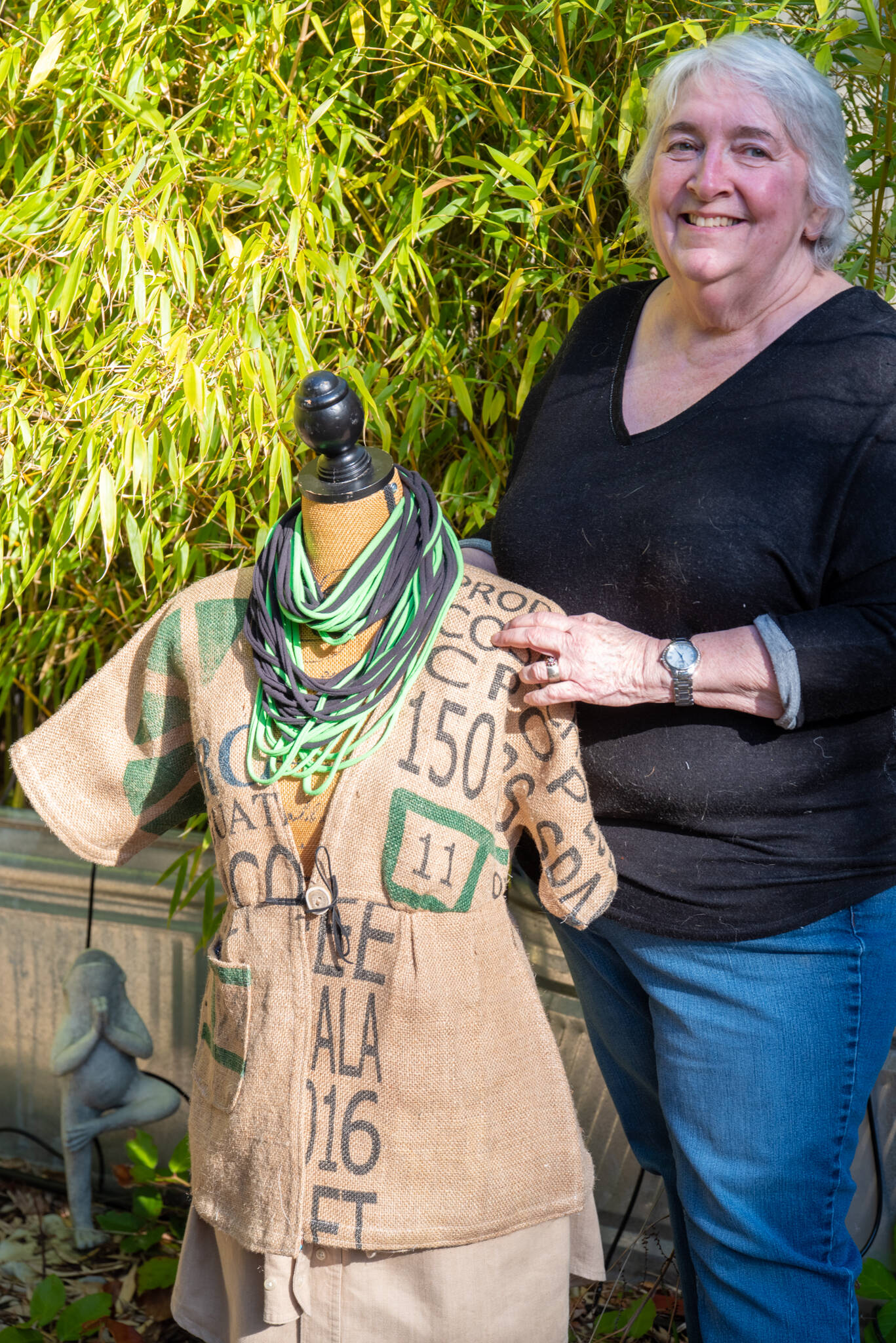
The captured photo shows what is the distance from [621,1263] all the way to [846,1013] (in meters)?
1.00

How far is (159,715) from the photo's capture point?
1.14 m

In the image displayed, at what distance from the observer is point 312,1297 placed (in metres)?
1.06

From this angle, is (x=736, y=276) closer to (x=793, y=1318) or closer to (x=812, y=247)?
(x=812, y=247)

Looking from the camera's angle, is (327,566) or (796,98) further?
(796,98)

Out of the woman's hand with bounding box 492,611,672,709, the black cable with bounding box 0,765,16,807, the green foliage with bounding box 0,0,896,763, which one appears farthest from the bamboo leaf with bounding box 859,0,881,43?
the black cable with bounding box 0,765,16,807

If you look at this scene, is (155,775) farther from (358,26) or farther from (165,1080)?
(165,1080)

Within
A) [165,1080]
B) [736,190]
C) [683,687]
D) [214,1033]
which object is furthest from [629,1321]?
[736,190]

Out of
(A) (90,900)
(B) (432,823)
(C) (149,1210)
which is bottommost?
(C) (149,1210)

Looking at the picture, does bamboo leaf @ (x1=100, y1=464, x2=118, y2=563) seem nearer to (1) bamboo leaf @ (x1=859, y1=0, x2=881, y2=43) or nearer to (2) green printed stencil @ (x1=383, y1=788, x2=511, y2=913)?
(2) green printed stencil @ (x1=383, y1=788, x2=511, y2=913)

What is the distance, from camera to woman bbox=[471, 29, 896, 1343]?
3.80 feet

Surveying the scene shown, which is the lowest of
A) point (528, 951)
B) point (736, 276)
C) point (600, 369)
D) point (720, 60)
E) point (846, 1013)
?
point (528, 951)

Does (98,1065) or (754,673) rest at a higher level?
(754,673)

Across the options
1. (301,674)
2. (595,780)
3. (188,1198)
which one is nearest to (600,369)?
(595,780)

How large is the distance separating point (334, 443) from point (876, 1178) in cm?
148
